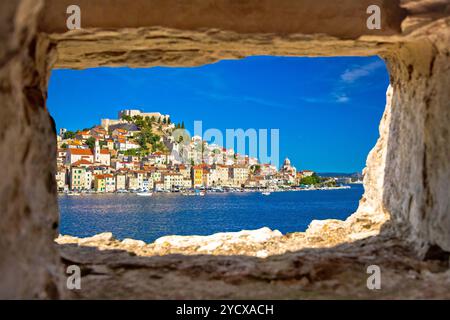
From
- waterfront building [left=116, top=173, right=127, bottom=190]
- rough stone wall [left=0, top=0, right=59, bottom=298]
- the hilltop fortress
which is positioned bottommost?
waterfront building [left=116, top=173, right=127, bottom=190]

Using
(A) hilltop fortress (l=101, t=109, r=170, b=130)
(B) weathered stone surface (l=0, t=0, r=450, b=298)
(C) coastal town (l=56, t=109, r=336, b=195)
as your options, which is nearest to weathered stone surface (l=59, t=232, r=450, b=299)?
(B) weathered stone surface (l=0, t=0, r=450, b=298)

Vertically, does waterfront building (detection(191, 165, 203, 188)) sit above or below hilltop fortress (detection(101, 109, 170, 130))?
below

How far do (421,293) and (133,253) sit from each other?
417 centimetres

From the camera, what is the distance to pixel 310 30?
489 cm

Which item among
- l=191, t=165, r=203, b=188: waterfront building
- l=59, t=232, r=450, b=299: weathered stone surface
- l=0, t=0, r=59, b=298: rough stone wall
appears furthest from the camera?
l=191, t=165, r=203, b=188: waterfront building

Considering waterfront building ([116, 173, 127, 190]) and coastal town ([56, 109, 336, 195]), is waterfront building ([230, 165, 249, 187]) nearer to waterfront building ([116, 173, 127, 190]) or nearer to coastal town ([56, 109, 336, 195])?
coastal town ([56, 109, 336, 195])

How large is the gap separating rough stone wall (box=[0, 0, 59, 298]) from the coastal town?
99508 millimetres

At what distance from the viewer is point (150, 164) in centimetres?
11488

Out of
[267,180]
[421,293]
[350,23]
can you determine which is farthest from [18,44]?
[267,180]

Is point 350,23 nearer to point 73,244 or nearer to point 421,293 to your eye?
point 421,293


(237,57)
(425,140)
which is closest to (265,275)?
(425,140)

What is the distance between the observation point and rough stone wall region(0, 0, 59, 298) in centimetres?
279

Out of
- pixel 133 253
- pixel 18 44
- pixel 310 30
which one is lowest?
pixel 133 253

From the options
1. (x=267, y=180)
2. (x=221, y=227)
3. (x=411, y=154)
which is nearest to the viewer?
(x=411, y=154)
